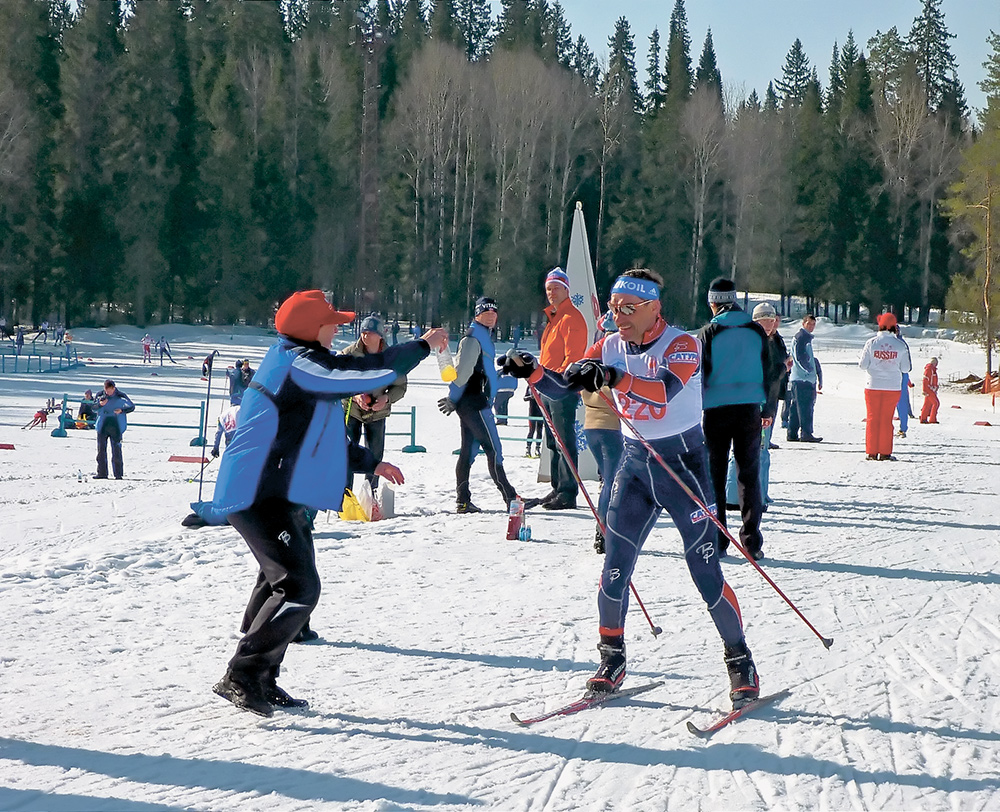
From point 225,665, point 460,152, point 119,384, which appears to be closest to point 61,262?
point 460,152

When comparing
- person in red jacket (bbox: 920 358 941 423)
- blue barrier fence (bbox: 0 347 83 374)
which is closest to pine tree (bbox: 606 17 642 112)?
blue barrier fence (bbox: 0 347 83 374)

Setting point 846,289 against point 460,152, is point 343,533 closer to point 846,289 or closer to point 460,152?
point 460,152

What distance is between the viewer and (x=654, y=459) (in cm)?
446

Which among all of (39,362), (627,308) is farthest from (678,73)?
(627,308)

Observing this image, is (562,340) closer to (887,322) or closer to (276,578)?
(276,578)

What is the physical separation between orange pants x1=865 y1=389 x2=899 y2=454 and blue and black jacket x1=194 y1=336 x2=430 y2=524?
9.96m

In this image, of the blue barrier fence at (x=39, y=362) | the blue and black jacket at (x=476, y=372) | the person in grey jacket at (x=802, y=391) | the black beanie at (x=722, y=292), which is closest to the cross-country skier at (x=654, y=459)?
the black beanie at (x=722, y=292)

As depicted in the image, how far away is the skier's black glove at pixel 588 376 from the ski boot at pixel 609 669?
1.08 meters

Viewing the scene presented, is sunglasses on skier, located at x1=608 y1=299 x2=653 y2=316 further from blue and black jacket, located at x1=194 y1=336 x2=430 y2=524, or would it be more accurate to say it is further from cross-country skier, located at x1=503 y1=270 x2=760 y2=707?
blue and black jacket, located at x1=194 y1=336 x2=430 y2=524

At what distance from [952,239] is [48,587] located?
52.3 m

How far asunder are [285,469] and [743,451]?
3.92m

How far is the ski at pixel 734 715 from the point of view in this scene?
420 centimetres

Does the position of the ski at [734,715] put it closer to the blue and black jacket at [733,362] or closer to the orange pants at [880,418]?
the blue and black jacket at [733,362]

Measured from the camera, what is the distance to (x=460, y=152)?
180ft
